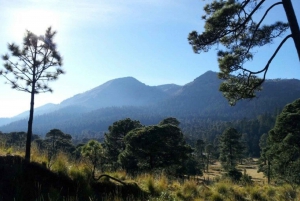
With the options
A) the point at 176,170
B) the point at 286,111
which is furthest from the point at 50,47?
the point at 286,111

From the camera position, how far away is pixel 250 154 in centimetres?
9650

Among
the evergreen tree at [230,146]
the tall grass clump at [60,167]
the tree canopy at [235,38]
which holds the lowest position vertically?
the evergreen tree at [230,146]

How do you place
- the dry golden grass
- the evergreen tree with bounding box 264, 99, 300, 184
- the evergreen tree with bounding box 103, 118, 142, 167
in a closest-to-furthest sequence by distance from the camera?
the evergreen tree with bounding box 264, 99, 300, 184
the evergreen tree with bounding box 103, 118, 142, 167
the dry golden grass

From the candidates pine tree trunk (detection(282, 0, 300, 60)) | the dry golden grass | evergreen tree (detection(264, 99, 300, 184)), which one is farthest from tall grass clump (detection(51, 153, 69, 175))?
the dry golden grass

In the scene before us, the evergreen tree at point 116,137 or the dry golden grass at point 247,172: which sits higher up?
the evergreen tree at point 116,137

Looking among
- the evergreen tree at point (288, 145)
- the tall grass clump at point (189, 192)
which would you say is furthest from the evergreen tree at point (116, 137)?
the tall grass clump at point (189, 192)

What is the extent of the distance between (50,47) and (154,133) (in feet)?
64.1

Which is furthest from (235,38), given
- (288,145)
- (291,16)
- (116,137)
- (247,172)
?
(247,172)

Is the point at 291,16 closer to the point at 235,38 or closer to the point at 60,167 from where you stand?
the point at 235,38

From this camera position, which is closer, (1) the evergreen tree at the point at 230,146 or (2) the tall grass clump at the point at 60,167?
(2) the tall grass clump at the point at 60,167

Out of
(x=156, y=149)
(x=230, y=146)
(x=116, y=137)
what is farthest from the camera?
(x=230, y=146)

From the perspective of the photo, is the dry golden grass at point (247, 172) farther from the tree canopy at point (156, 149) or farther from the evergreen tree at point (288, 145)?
the evergreen tree at point (288, 145)

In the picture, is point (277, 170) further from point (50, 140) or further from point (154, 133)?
point (50, 140)

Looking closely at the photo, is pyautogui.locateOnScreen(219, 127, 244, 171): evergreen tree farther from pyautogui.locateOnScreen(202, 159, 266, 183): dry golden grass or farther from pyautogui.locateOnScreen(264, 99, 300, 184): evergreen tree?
pyautogui.locateOnScreen(264, 99, 300, 184): evergreen tree
